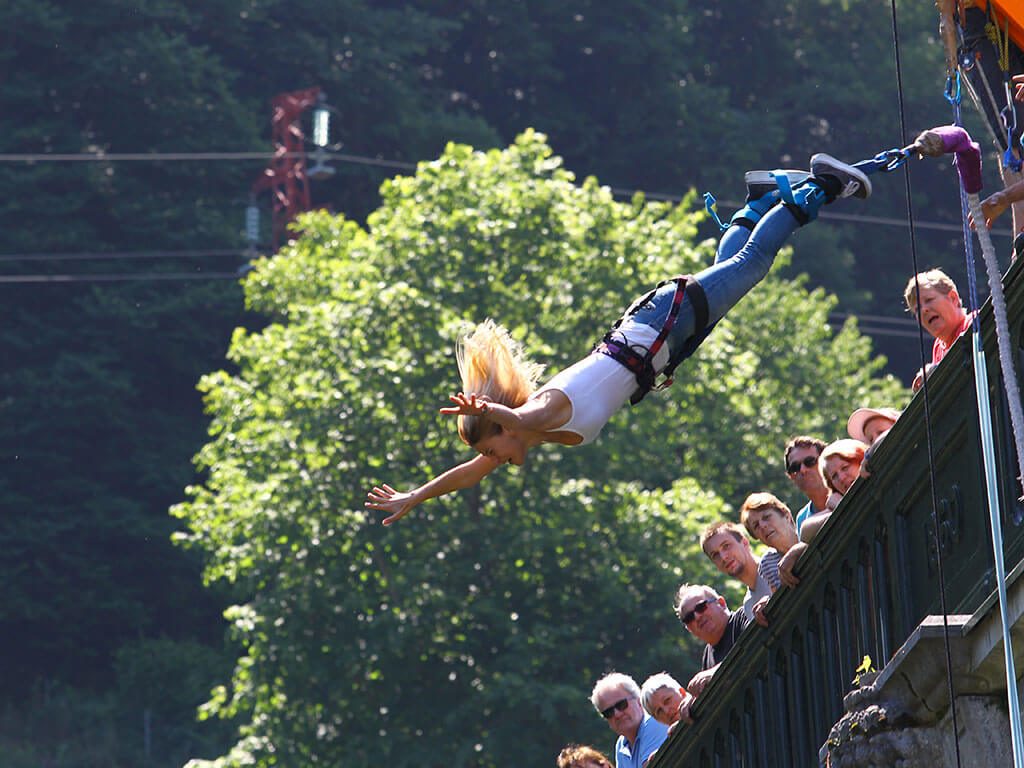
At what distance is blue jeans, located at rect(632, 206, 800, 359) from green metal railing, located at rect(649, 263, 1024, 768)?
701 mm

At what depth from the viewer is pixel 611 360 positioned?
766 cm

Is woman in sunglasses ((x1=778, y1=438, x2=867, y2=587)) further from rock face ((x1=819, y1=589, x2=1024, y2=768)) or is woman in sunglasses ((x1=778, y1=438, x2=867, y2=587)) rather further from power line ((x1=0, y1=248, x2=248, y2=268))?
power line ((x1=0, y1=248, x2=248, y2=268))

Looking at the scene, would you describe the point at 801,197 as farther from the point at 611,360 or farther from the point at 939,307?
the point at 611,360

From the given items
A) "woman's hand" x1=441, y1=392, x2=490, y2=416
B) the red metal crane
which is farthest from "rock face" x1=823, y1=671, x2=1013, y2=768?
the red metal crane

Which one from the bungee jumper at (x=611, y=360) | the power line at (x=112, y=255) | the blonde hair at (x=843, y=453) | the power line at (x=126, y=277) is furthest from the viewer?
the power line at (x=112, y=255)

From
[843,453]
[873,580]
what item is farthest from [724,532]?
[873,580]

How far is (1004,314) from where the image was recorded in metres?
6.63

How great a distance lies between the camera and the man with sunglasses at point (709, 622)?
9.34 metres

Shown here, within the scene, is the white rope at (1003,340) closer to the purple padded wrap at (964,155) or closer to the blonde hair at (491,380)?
the purple padded wrap at (964,155)

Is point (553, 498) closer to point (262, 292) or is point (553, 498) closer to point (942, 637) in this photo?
point (262, 292)

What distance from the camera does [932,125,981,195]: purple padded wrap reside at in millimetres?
7008

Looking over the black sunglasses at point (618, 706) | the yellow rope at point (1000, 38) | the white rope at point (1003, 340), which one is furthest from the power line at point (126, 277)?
the white rope at point (1003, 340)

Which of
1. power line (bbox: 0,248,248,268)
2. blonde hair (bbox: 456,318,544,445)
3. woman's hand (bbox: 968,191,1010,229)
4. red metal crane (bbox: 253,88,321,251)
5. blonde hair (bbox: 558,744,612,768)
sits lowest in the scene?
blonde hair (bbox: 558,744,612,768)

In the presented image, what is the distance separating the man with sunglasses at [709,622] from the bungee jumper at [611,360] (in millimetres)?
1685
